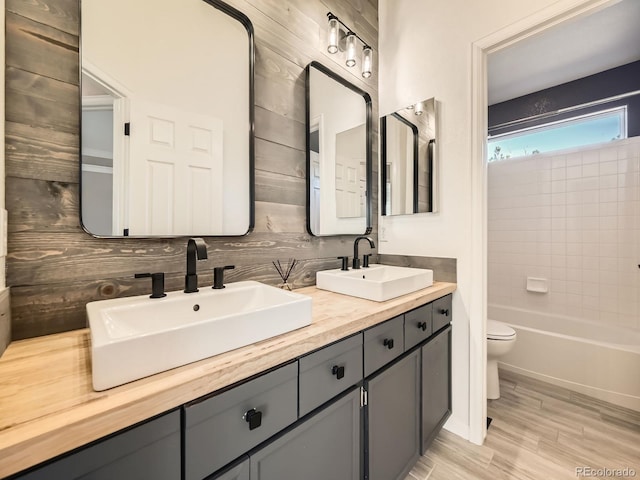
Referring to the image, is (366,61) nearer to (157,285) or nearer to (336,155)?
(336,155)

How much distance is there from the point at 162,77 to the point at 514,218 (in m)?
3.30

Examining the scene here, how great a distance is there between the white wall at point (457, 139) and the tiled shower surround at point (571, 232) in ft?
5.98

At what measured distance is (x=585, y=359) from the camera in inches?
81.7

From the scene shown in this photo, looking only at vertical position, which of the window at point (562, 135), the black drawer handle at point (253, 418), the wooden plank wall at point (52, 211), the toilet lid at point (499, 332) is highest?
the window at point (562, 135)

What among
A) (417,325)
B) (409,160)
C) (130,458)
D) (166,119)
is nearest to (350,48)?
(409,160)

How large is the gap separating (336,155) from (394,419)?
4.63ft

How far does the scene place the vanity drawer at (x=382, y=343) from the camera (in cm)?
107

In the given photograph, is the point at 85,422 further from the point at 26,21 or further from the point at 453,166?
the point at 453,166

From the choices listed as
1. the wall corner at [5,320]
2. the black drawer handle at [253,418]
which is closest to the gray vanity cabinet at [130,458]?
the black drawer handle at [253,418]

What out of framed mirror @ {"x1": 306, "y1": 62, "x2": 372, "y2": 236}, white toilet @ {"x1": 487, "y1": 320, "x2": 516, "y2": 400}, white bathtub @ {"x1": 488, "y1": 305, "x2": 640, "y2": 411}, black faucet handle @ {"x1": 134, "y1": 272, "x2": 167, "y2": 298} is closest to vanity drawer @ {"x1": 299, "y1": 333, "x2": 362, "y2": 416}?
black faucet handle @ {"x1": 134, "y1": 272, "x2": 167, "y2": 298}

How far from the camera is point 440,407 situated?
5.15 feet

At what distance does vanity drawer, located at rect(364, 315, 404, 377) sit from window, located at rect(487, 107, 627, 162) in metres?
2.85

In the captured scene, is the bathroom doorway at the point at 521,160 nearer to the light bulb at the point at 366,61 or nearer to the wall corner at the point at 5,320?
the light bulb at the point at 366,61

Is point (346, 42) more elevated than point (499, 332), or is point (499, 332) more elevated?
point (346, 42)
